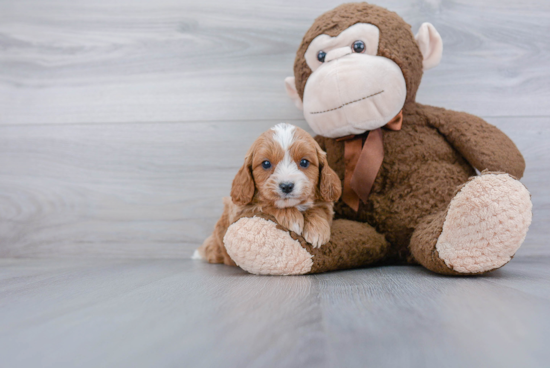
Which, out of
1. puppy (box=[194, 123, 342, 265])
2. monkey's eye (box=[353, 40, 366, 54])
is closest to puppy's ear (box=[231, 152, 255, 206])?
puppy (box=[194, 123, 342, 265])

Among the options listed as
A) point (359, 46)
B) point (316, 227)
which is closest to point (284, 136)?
point (316, 227)

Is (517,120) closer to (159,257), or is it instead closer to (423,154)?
(423,154)

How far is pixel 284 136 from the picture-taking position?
839 millimetres

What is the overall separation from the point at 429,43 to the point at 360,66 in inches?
9.9

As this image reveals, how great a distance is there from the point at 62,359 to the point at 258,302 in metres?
0.27

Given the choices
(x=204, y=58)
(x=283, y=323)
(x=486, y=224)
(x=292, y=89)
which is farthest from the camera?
(x=204, y=58)

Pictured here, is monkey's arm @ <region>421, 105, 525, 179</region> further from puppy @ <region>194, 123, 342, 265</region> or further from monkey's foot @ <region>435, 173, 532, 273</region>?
puppy @ <region>194, 123, 342, 265</region>

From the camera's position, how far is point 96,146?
1.34 m

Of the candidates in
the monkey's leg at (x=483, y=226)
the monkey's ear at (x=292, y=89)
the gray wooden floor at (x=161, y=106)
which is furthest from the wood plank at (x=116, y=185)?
the monkey's leg at (x=483, y=226)

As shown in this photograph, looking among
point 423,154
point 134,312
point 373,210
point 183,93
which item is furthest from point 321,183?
point 183,93

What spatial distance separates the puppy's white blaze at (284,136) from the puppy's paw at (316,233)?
0.19 m

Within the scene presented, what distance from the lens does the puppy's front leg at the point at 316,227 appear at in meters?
0.83

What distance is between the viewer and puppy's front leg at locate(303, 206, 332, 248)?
83cm

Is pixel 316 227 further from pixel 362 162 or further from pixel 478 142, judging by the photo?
pixel 478 142
